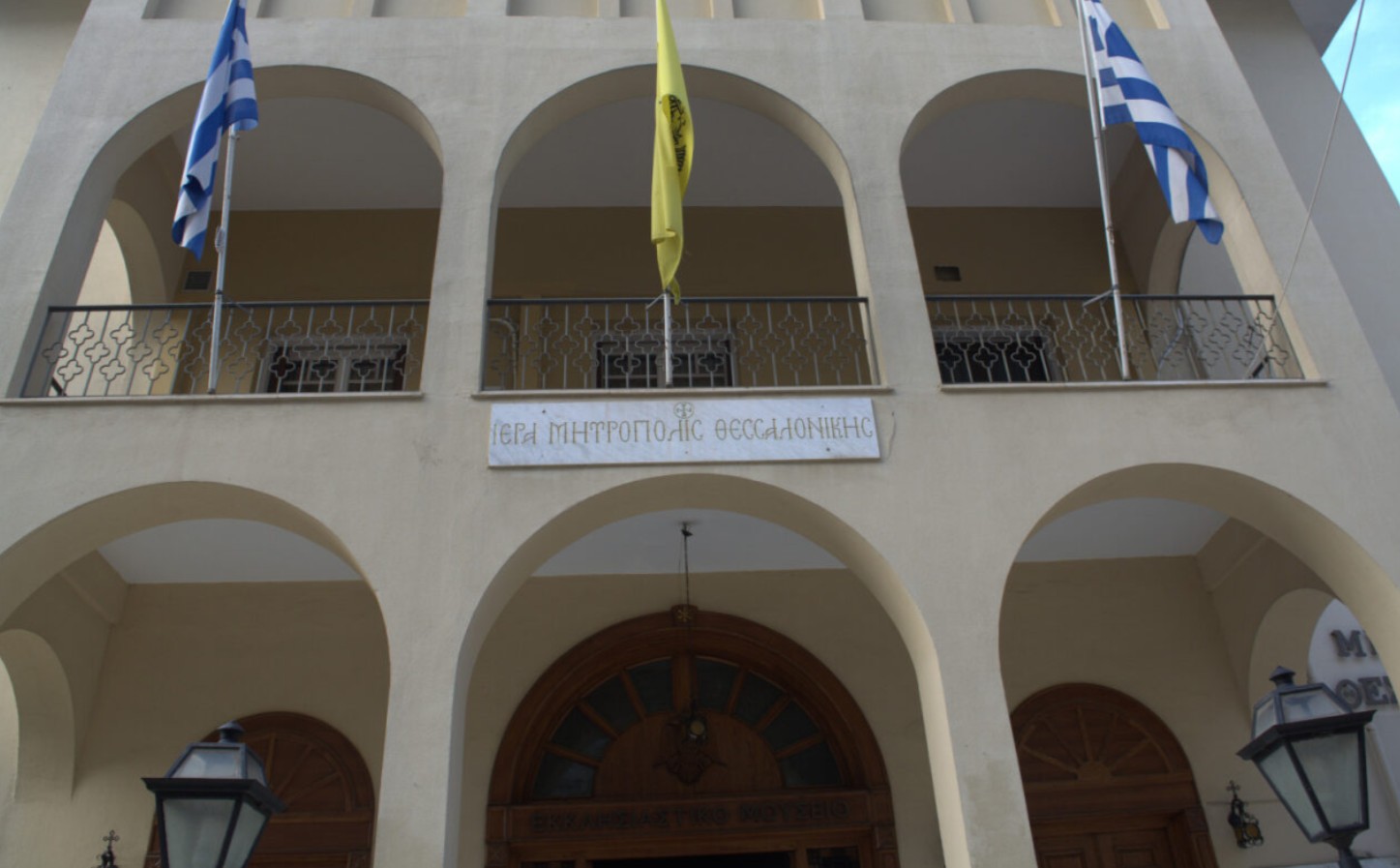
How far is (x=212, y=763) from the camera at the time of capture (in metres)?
4.63

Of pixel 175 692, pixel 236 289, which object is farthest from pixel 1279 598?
pixel 236 289

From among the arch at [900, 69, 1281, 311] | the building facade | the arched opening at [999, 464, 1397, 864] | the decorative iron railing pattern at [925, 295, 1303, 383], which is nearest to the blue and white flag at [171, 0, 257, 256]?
the building facade

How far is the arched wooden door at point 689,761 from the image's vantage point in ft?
26.3

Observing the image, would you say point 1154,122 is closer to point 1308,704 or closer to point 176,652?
point 1308,704

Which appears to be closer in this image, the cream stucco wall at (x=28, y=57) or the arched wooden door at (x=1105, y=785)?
the arched wooden door at (x=1105, y=785)

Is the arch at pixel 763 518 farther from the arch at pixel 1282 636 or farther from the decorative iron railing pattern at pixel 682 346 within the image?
the arch at pixel 1282 636

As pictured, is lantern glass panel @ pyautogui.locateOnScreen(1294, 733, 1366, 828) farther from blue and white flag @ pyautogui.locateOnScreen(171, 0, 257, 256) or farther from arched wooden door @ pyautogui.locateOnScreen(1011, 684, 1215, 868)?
blue and white flag @ pyautogui.locateOnScreen(171, 0, 257, 256)

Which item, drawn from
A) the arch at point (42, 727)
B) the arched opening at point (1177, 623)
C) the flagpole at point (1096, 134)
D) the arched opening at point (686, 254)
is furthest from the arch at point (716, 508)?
the arch at point (42, 727)

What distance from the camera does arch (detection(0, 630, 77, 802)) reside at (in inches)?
313

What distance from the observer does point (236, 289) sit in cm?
1012

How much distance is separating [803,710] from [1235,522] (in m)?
3.95

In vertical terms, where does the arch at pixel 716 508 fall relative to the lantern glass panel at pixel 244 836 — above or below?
above

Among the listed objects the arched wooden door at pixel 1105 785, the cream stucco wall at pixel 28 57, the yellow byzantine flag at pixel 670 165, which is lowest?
the arched wooden door at pixel 1105 785

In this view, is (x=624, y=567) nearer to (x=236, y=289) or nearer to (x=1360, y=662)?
(x=236, y=289)
